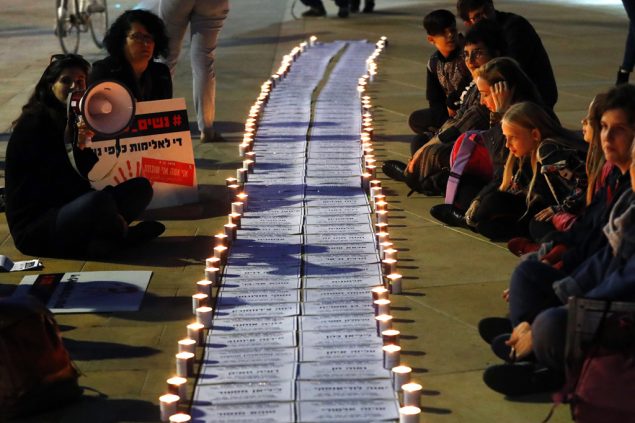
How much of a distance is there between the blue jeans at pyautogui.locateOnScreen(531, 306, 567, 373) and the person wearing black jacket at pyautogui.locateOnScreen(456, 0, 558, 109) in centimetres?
424

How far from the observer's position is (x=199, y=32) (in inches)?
388

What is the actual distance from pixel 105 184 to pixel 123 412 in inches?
126

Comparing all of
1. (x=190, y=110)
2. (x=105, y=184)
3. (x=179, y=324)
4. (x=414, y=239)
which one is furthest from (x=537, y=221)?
(x=190, y=110)

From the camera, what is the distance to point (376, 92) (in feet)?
41.1

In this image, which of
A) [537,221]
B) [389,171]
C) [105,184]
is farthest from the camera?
[389,171]

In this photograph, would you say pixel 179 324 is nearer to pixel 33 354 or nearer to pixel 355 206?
pixel 33 354

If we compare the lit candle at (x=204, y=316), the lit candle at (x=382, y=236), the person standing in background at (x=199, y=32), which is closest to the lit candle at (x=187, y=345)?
the lit candle at (x=204, y=316)

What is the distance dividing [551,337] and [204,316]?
1.79 m

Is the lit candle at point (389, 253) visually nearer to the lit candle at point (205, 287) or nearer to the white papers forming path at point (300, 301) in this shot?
the white papers forming path at point (300, 301)

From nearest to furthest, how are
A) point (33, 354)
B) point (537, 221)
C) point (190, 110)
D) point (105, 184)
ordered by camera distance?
point (33, 354)
point (537, 221)
point (105, 184)
point (190, 110)

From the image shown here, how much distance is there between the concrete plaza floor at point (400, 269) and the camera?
4949 mm

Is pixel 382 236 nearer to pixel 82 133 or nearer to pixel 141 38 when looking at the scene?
pixel 82 133

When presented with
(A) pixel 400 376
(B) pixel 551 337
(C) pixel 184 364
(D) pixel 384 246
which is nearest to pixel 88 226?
(D) pixel 384 246

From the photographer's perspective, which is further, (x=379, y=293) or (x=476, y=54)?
(x=476, y=54)
